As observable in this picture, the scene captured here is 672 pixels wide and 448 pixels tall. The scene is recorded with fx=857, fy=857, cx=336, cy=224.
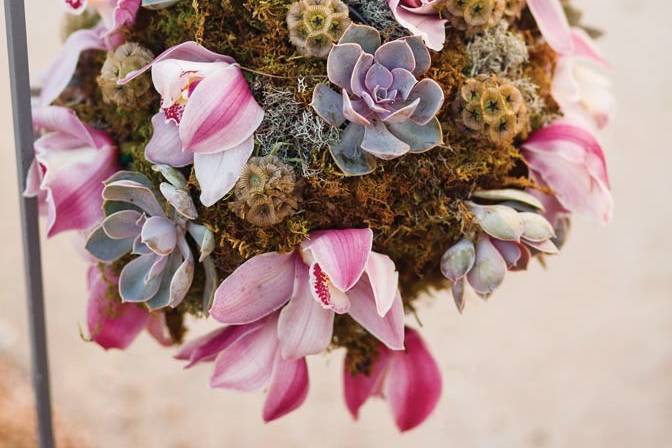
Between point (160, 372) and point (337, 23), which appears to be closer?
point (337, 23)

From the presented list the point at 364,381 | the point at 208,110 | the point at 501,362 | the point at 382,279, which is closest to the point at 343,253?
the point at 382,279

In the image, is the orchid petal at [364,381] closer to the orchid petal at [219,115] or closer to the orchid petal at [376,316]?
the orchid petal at [376,316]

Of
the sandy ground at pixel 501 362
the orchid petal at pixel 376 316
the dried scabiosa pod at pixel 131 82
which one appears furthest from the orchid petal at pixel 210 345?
the sandy ground at pixel 501 362

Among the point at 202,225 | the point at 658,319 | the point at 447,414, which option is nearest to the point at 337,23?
the point at 202,225

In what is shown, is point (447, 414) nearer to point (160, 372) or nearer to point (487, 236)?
point (160, 372)

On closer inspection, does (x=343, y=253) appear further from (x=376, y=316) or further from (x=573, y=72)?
(x=573, y=72)
